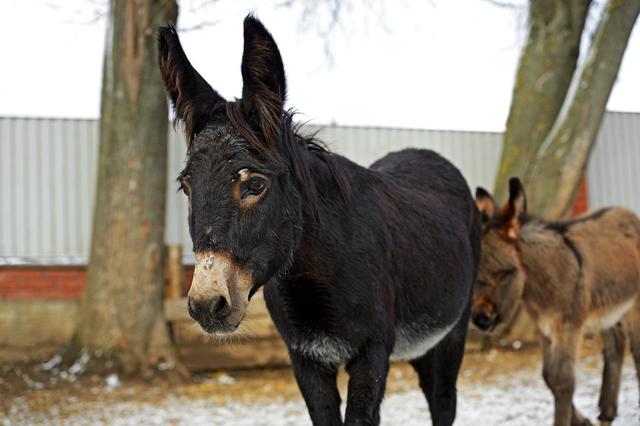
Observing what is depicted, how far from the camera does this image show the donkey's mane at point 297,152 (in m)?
2.76

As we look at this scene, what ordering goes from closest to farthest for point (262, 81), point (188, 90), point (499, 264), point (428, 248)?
point (262, 81) → point (188, 90) → point (428, 248) → point (499, 264)

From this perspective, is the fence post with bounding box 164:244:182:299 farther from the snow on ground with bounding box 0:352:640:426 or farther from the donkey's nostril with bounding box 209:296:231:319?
the donkey's nostril with bounding box 209:296:231:319

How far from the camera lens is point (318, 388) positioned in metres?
3.24

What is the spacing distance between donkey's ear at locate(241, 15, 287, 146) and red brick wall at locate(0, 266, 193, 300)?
637 centimetres

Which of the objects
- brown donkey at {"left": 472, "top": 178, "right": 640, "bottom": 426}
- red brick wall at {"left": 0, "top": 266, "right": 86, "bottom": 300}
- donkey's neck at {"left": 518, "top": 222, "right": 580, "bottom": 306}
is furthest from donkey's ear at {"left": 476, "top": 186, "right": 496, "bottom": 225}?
red brick wall at {"left": 0, "top": 266, "right": 86, "bottom": 300}

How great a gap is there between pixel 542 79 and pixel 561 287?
15.3ft

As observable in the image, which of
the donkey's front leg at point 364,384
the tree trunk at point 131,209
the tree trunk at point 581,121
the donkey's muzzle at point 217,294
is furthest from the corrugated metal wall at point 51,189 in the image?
the donkey's muzzle at point 217,294

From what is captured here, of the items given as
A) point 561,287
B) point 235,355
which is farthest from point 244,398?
point 561,287

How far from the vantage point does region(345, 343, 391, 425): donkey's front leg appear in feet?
10.2

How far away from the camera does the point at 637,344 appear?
644cm

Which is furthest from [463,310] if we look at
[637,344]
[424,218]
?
[637,344]

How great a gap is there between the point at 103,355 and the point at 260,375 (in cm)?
176

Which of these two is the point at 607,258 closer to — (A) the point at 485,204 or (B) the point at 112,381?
(A) the point at 485,204

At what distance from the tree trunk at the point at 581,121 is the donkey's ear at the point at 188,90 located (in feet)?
23.3
